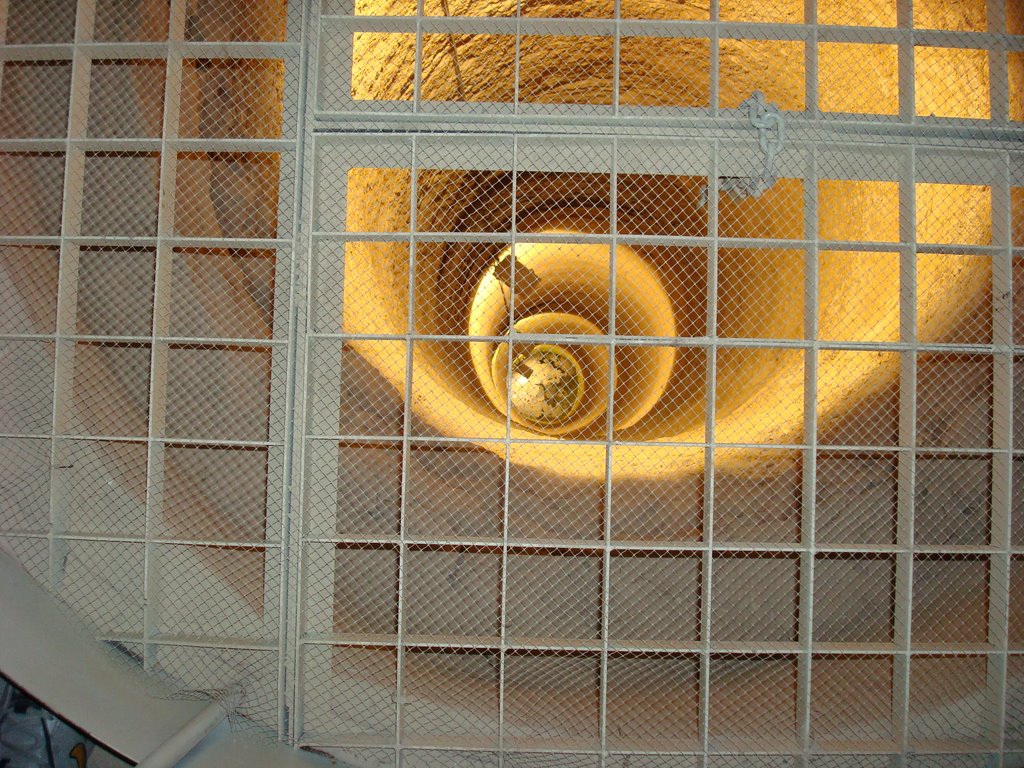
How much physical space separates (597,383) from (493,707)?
4148 mm

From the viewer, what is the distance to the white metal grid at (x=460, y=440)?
10.9 feet

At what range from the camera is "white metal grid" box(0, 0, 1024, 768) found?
10.9 feet

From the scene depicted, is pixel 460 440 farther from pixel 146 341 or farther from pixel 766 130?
pixel 766 130

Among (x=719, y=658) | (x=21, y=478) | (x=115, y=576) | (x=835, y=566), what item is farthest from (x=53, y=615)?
(x=835, y=566)

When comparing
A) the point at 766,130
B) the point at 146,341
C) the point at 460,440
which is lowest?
the point at 460,440

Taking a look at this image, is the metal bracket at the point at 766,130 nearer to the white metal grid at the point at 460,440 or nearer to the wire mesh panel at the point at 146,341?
the white metal grid at the point at 460,440

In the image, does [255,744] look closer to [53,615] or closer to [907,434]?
[53,615]

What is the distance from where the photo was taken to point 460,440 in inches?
129

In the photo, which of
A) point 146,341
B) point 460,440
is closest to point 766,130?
point 460,440

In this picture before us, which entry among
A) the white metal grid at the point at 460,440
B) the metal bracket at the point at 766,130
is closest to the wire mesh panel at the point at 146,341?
the white metal grid at the point at 460,440

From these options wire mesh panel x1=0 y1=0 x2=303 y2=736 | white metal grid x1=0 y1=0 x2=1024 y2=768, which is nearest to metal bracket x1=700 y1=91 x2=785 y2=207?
white metal grid x1=0 y1=0 x2=1024 y2=768

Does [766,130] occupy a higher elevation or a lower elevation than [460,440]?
higher

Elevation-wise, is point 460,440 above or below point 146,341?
below

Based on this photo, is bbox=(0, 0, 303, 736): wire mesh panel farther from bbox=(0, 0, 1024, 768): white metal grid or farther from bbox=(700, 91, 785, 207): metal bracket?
bbox=(700, 91, 785, 207): metal bracket
